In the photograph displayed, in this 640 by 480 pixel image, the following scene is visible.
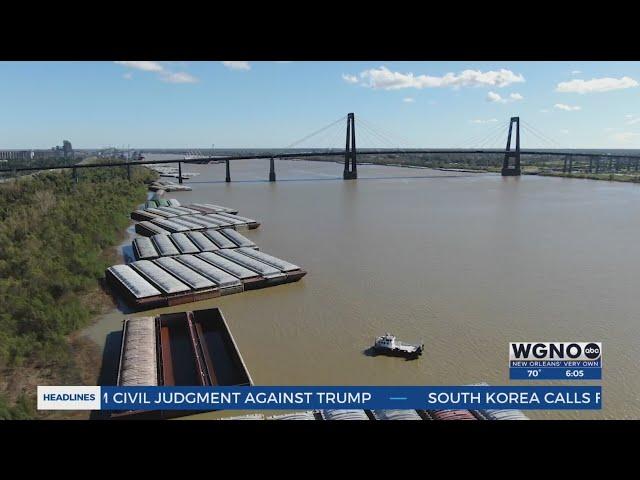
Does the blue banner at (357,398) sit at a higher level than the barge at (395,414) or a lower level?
higher

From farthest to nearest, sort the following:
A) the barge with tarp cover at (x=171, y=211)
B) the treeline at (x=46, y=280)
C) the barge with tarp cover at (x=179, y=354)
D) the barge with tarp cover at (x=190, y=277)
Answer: the barge with tarp cover at (x=171, y=211)
the barge with tarp cover at (x=190, y=277)
the treeline at (x=46, y=280)
the barge with tarp cover at (x=179, y=354)

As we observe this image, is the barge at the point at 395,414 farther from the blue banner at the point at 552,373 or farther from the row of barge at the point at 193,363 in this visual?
the blue banner at the point at 552,373

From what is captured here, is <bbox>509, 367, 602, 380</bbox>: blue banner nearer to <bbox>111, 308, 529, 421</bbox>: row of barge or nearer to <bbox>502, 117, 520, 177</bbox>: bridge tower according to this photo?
<bbox>111, 308, 529, 421</bbox>: row of barge

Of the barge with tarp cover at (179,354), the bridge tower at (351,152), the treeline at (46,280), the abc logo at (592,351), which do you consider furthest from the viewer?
the bridge tower at (351,152)

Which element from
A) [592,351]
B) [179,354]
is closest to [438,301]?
[592,351]

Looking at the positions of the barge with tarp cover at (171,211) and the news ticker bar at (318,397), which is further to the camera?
the barge with tarp cover at (171,211)

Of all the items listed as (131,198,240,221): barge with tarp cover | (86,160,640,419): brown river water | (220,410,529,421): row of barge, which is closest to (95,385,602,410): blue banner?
(220,410,529,421): row of barge

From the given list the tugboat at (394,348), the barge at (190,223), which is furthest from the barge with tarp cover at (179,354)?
the barge at (190,223)
